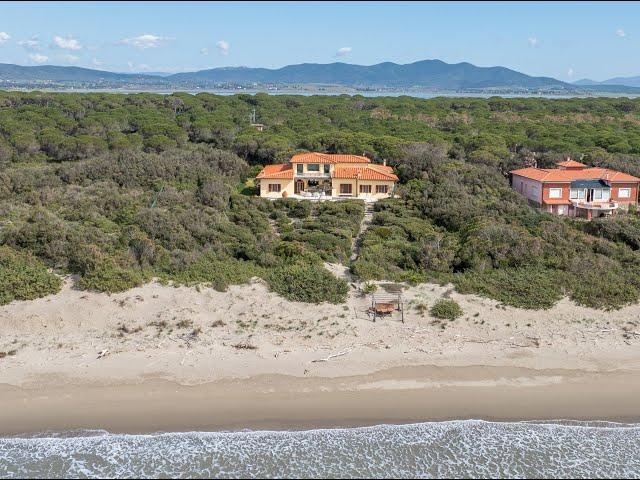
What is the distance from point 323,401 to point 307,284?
19.4 ft

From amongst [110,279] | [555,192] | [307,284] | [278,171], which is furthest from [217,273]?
[555,192]

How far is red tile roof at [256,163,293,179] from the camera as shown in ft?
112

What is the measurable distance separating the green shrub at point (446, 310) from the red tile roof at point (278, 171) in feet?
55.2

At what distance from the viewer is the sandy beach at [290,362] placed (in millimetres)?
14422

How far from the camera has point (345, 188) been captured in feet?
113

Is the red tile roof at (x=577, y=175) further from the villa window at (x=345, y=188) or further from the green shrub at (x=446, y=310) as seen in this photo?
the green shrub at (x=446, y=310)

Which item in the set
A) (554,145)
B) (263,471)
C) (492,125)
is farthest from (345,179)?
(492,125)

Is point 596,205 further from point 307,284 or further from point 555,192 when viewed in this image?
point 307,284

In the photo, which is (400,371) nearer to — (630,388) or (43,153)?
(630,388)

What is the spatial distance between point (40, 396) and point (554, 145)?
1475 inches

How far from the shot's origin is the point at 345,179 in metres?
34.1

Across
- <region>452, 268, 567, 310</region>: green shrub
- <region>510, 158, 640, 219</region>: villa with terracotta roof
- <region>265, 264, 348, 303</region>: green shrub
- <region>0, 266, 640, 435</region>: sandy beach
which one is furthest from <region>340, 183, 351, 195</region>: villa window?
<region>0, 266, 640, 435</region>: sandy beach

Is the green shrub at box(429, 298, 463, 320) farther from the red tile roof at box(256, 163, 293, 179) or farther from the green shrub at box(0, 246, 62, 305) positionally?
the red tile roof at box(256, 163, 293, 179)

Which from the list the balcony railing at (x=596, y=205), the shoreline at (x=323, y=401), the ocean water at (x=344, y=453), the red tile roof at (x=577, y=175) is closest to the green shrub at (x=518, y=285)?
the shoreline at (x=323, y=401)
